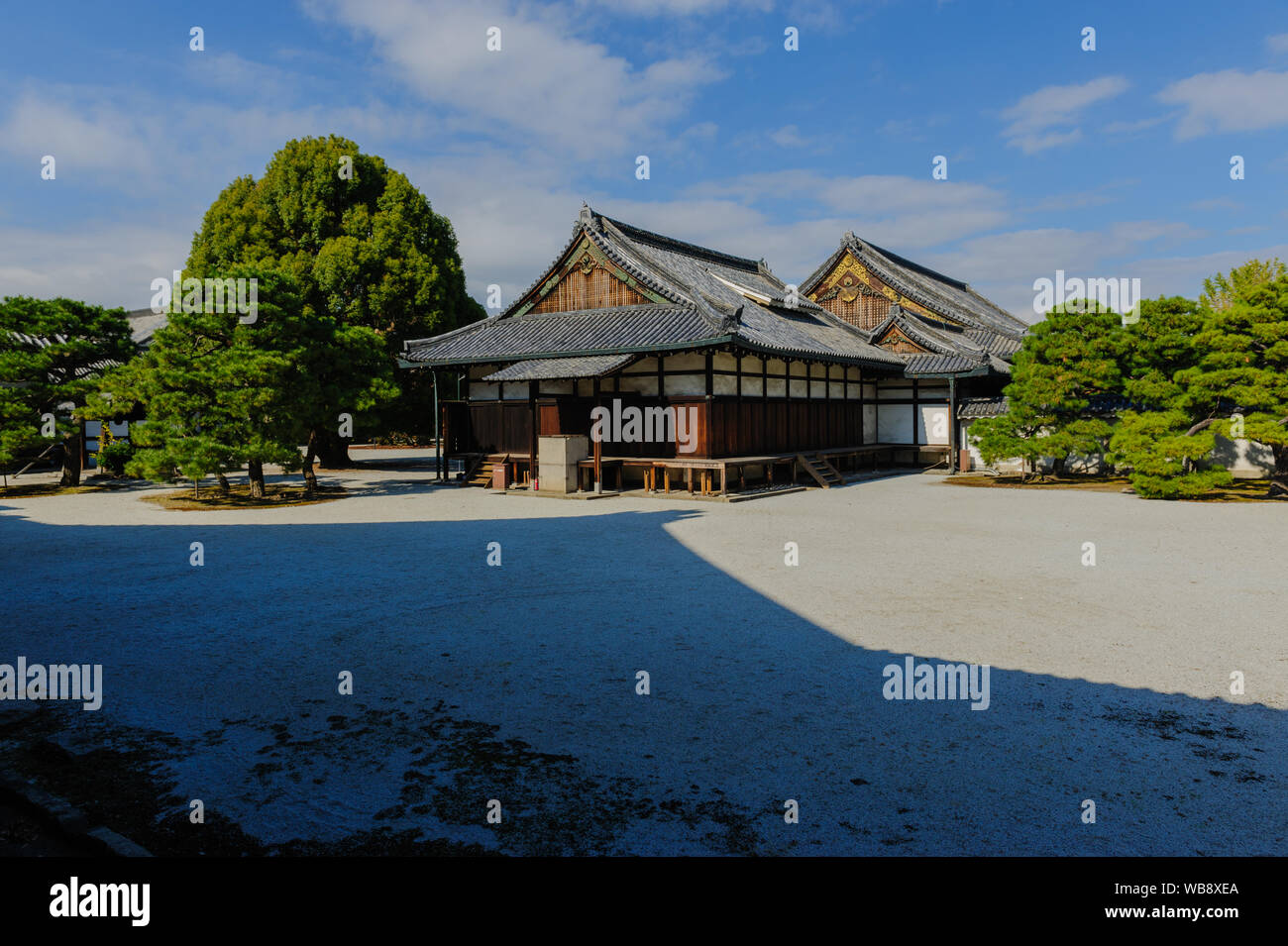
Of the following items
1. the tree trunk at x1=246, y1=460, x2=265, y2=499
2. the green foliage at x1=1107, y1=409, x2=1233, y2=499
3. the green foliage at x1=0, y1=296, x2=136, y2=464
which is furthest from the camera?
the green foliage at x1=0, y1=296, x2=136, y2=464

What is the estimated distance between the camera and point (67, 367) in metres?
24.7

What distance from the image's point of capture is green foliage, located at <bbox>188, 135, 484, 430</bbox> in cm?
3256

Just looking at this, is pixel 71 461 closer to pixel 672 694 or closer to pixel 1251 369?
pixel 672 694

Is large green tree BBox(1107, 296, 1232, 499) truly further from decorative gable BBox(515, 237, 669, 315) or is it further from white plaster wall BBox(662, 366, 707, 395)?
decorative gable BBox(515, 237, 669, 315)

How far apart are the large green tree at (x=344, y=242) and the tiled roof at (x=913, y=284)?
59.7 feet

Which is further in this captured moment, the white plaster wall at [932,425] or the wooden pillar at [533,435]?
the white plaster wall at [932,425]

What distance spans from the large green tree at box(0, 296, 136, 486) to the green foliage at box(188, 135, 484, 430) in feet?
27.0

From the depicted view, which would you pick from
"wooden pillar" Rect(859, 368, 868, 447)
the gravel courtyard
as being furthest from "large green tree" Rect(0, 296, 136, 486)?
"wooden pillar" Rect(859, 368, 868, 447)

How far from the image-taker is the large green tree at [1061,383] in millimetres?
24297

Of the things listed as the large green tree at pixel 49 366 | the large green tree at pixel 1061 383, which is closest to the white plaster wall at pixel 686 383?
the large green tree at pixel 1061 383

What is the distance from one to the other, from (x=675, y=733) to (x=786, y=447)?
68.3ft

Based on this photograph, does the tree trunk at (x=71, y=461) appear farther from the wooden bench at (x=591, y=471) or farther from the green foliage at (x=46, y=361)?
the wooden bench at (x=591, y=471)

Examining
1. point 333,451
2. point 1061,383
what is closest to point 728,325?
point 1061,383
